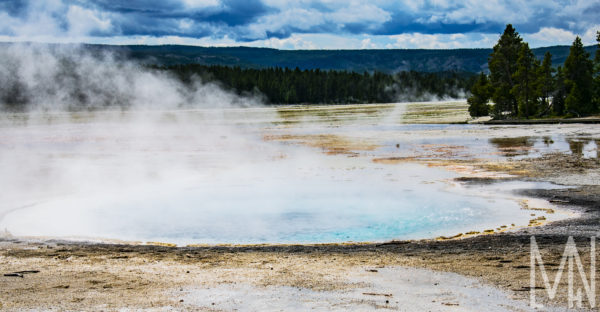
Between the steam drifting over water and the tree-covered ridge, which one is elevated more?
the tree-covered ridge

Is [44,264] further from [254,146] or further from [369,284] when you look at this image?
[254,146]

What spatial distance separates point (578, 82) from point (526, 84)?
12.3 ft

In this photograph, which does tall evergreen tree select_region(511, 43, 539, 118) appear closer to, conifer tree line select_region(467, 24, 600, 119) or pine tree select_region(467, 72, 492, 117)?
conifer tree line select_region(467, 24, 600, 119)

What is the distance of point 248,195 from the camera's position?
54.2ft

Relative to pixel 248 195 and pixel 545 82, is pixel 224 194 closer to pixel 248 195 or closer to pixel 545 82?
pixel 248 195

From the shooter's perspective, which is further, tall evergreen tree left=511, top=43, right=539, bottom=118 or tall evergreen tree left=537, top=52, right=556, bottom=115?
tall evergreen tree left=537, top=52, right=556, bottom=115

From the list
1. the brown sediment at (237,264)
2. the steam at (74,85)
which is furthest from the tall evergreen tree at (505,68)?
the brown sediment at (237,264)

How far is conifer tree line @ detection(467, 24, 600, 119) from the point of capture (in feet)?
157

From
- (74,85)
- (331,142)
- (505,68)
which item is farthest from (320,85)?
(331,142)

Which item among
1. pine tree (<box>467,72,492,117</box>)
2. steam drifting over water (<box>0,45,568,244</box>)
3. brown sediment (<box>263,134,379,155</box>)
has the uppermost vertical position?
pine tree (<box>467,72,492,117</box>)

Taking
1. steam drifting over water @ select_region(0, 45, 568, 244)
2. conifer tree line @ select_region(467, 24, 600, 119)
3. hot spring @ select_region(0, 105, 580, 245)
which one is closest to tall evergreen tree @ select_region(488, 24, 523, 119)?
conifer tree line @ select_region(467, 24, 600, 119)

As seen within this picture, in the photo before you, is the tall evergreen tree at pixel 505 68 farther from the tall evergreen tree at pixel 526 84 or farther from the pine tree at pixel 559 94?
the pine tree at pixel 559 94

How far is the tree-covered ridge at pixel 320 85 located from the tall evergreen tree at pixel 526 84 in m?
70.3

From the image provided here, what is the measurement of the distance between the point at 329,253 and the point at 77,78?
70.7 m
